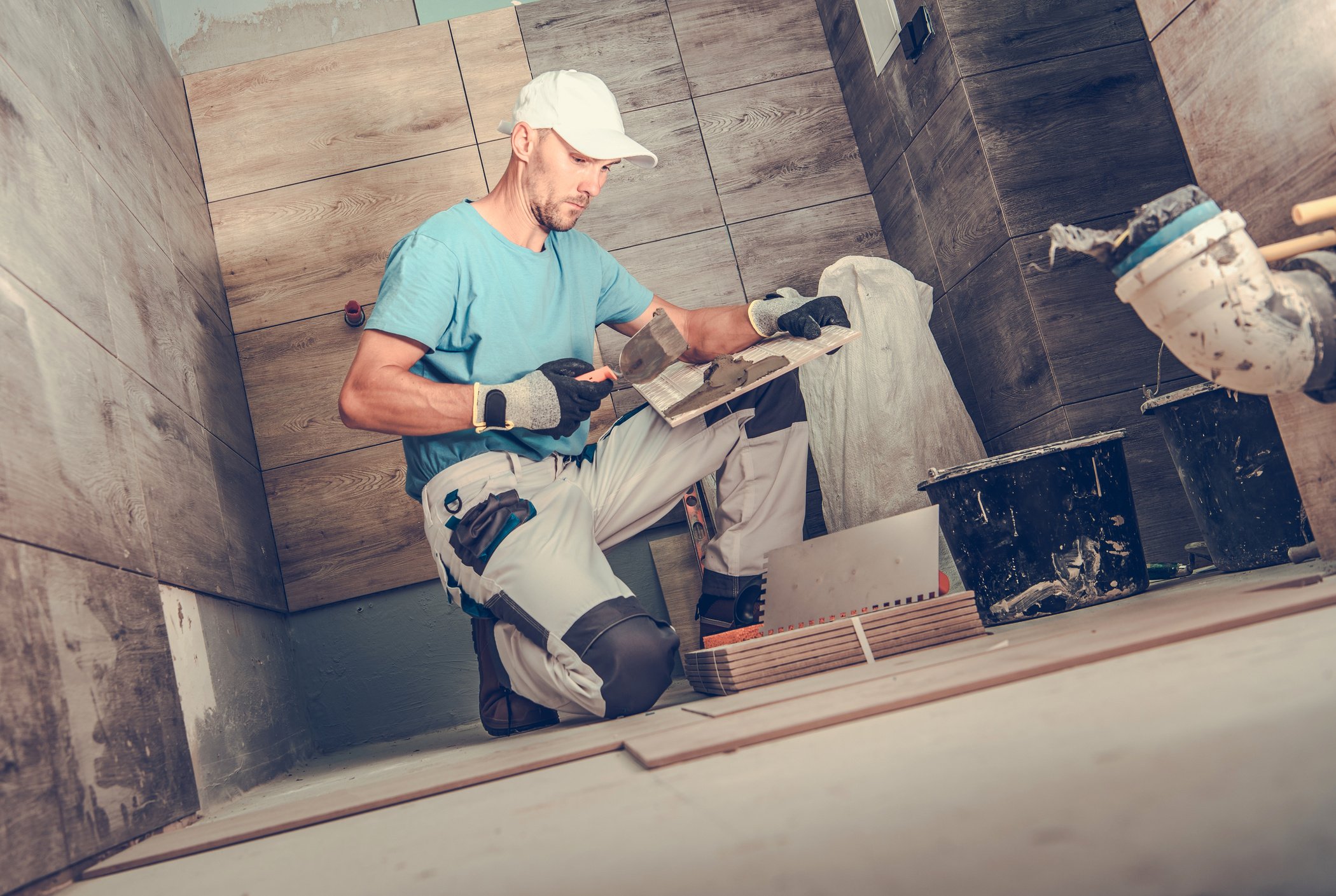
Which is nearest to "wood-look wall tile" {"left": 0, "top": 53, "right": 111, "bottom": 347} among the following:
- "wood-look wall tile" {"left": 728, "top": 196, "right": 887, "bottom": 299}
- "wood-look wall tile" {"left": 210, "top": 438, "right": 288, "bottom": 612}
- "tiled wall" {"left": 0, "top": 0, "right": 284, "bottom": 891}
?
"tiled wall" {"left": 0, "top": 0, "right": 284, "bottom": 891}

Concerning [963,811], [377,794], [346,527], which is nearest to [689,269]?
[346,527]

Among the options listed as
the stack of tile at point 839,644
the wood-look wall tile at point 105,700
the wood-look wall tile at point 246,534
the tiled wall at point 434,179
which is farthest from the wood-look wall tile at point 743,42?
the wood-look wall tile at point 105,700

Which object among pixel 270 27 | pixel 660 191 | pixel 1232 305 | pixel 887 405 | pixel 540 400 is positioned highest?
pixel 270 27

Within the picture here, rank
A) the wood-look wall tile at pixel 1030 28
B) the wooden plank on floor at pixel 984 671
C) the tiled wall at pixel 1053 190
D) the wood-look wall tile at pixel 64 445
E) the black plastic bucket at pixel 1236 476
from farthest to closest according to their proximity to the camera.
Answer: the wood-look wall tile at pixel 1030 28 < the tiled wall at pixel 1053 190 < the black plastic bucket at pixel 1236 476 < the wood-look wall tile at pixel 64 445 < the wooden plank on floor at pixel 984 671

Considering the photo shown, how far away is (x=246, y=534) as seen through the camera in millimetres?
2426

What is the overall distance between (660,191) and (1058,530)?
67.0 inches

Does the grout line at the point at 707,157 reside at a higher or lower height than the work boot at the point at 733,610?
higher

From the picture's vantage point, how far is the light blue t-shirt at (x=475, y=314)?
1.89 meters

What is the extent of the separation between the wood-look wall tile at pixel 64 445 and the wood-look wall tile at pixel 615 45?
1860 millimetres

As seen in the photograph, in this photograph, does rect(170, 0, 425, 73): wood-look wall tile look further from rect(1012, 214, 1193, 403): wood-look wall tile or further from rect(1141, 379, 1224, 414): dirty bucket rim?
rect(1141, 379, 1224, 414): dirty bucket rim

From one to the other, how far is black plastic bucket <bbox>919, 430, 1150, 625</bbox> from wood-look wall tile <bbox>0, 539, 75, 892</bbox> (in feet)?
5.09

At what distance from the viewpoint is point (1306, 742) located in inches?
20.0

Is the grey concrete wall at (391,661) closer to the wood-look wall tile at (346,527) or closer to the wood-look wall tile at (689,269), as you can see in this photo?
the wood-look wall tile at (346,527)

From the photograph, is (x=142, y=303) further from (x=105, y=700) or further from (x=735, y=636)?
(x=735, y=636)
